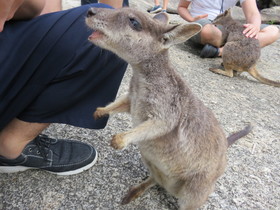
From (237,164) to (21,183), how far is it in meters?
1.71

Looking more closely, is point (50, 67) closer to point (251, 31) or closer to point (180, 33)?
point (180, 33)

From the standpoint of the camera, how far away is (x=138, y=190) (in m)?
1.92

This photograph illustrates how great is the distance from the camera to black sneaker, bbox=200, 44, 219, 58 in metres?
5.07

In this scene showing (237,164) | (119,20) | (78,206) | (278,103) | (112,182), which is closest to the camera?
(119,20)

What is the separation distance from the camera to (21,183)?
1.86 metres

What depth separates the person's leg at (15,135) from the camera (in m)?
1.75

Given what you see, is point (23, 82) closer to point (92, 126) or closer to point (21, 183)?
point (92, 126)

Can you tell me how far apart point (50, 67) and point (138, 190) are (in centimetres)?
98

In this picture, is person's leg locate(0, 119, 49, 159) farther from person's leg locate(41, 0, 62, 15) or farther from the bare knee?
the bare knee

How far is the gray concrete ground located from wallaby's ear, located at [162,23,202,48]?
100 cm

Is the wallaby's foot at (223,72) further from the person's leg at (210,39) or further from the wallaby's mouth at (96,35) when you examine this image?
the wallaby's mouth at (96,35)

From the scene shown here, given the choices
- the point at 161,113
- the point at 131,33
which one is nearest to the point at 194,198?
the point at 161,113

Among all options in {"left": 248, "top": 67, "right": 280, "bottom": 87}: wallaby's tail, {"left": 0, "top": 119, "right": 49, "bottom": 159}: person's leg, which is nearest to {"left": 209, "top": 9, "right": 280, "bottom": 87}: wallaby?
{"left": 248, "top": 67, "right": 280, "bottom": 87}: wallaby's tail

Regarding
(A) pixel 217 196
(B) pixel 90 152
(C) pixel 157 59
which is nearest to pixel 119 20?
(C) pixel 157 59
